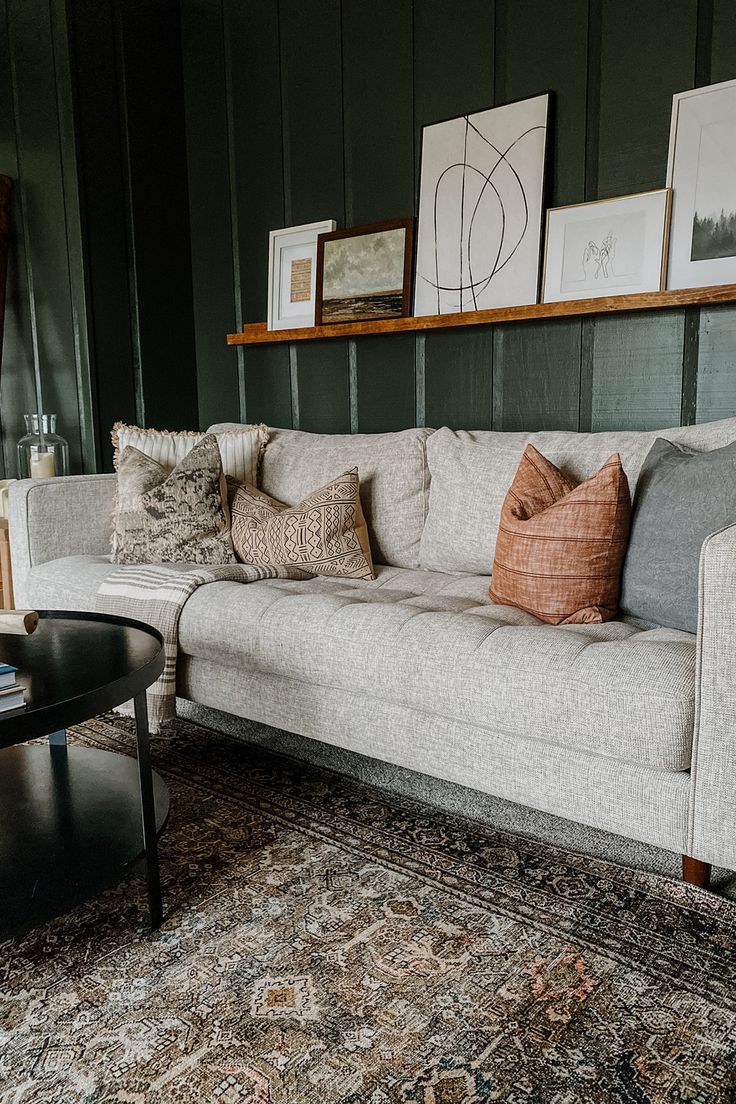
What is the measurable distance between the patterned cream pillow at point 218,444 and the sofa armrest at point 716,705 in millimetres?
1887

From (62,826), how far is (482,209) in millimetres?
2333

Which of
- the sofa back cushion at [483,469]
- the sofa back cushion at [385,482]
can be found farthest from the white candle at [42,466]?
the sofa back cushion at [483,469]

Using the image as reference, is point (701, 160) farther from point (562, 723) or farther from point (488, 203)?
point (562, 723)

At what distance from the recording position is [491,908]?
1637 millimetres

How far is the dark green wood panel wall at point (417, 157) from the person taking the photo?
2.61 metres

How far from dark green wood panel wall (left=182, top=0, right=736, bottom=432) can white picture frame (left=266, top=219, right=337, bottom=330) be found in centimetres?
7

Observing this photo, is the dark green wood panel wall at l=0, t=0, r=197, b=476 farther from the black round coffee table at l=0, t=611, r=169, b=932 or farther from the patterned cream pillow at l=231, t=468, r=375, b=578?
the black round coffee table at l=0, t=611, r=169, b=932

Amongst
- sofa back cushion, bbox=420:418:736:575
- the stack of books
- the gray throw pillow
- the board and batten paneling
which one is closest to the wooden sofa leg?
the gray throw pillow

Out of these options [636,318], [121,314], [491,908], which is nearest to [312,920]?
[491,908]

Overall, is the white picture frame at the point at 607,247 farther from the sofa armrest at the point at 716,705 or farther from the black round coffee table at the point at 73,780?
the black round coffee table at the point at 73,780

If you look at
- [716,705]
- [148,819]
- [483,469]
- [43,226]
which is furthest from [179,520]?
[43,226]

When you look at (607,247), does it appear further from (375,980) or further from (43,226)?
(43,226)

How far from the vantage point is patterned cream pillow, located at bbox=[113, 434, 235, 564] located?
109 inches

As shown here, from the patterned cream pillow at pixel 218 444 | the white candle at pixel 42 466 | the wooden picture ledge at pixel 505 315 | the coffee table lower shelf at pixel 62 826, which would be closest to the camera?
the coffee table lower shelf at pixel 62 826
